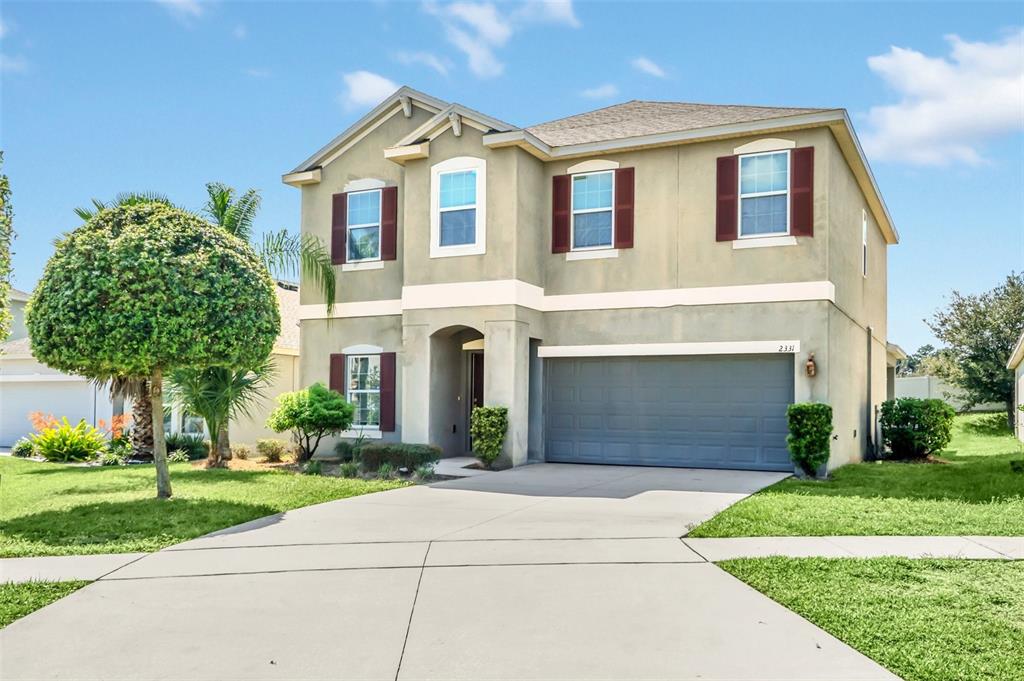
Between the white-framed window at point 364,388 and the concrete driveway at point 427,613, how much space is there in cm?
872

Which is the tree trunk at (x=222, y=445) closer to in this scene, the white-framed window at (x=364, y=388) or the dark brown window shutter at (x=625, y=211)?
the white-framed window at (x=364, y=388)

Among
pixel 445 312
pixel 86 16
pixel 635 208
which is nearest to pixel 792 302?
pixel 635 208

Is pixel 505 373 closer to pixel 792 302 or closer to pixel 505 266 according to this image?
pixel 505 266

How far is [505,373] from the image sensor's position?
16.5 meters

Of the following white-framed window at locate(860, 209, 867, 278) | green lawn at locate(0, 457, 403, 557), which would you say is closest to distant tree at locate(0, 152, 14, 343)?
green lawn at locate(0, 457, 403, 557)

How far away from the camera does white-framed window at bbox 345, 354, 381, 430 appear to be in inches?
734

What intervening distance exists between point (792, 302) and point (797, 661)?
435 inches

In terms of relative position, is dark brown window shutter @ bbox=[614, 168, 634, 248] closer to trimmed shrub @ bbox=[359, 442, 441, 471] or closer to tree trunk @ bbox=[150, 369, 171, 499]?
trimmed shrub @ bbox=[359, 442, 441, 471]

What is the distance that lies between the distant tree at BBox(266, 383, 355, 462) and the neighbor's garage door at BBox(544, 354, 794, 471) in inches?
164

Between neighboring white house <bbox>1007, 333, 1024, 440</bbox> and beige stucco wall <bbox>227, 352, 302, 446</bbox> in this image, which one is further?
neighboring white house <bbox>1007, 333, 1024, 440</bbox>

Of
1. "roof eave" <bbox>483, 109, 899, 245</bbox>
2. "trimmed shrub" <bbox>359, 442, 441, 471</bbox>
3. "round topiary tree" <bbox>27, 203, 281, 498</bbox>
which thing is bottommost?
"trimmed shrub" <bbox>359, 442, 441, 471</bbox>

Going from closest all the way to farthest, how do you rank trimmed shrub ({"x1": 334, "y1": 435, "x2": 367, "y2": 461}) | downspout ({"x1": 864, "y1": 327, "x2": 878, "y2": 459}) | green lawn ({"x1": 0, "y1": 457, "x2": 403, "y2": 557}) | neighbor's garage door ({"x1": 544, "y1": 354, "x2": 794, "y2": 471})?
green lawn ({"x1": 0, "y1": 457, "x2": 403, "y2": 557})
neighbor's garage door ({"x1": 544, "y1": 354, "x2": 794, "y2": 471})
trimmed shrub ({"x1": 334, "y1": 435, "x2": 367, "y2": 461})
downspout ({"x1": 864, "y1": 327, "x2": 878, "y2": 459})

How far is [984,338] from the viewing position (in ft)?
111

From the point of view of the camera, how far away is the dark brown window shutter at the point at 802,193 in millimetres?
15477
